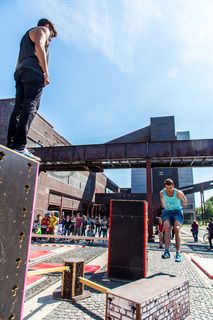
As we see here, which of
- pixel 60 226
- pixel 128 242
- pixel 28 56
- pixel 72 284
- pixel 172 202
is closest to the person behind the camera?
pixel 28 56

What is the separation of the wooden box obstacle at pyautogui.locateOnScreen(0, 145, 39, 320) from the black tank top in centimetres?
134

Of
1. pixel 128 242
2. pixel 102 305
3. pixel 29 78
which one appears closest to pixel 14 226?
pixel 29 78

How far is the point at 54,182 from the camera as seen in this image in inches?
1158

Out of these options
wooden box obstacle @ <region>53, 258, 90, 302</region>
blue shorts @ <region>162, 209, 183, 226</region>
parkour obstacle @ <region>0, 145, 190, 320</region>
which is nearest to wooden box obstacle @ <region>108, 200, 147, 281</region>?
wooden box obstacle @ <region>53, 258, 90, 302</region>

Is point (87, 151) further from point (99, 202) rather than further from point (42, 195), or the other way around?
point (99, 202)

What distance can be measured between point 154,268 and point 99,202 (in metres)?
39.3

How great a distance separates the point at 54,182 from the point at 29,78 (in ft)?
90.1

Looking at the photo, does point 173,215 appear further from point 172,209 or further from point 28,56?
point 28,56

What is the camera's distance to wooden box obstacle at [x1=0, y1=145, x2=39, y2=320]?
1802 millimetres

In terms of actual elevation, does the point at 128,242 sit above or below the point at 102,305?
above

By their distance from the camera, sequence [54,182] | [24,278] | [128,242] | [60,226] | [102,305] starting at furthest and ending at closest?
[54,182], [60,226], [128,242], [102,305], [24,278]

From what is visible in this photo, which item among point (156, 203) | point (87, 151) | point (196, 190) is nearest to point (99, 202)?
point (156, 203)

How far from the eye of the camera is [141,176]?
3450 inches

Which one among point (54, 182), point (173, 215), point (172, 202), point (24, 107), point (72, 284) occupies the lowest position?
point (72, 284)
